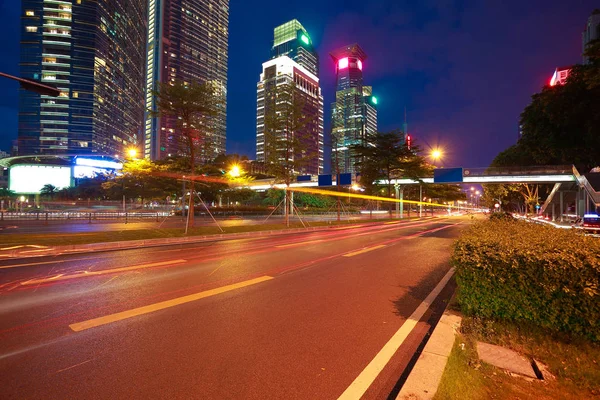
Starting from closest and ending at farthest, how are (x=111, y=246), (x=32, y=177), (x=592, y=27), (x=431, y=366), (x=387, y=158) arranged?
(x=431, y=366)
(x=111, y=246)
(x=387, y=158)
(x=592, y=27)
(x=32, y=177)

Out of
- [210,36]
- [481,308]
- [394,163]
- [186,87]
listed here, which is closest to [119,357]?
[481,308]

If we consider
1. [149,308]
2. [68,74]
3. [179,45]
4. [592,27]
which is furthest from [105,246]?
[179,45]

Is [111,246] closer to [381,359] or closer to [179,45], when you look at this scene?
[381,359]

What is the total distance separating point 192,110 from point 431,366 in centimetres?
1977

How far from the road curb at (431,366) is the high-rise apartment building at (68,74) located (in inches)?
5146

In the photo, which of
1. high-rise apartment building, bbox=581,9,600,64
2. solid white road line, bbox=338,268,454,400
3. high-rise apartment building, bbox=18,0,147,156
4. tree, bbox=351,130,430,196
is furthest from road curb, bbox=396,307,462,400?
high-rise apartment building, bbox=18,0,147,156

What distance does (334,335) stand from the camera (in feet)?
13.9

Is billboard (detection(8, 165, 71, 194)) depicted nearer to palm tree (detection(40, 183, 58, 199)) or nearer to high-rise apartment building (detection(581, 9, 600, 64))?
palm tree (detection(40, 183, 58, 199))

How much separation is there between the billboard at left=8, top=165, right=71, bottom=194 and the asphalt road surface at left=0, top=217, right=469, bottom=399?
102m

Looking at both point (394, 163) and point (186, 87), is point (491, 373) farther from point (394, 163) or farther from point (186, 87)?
point (394, 163)

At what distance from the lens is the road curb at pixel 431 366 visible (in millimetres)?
2719

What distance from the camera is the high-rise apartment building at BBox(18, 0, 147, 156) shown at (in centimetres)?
10469

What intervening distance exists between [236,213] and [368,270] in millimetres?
42858

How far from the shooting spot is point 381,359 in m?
3.56
